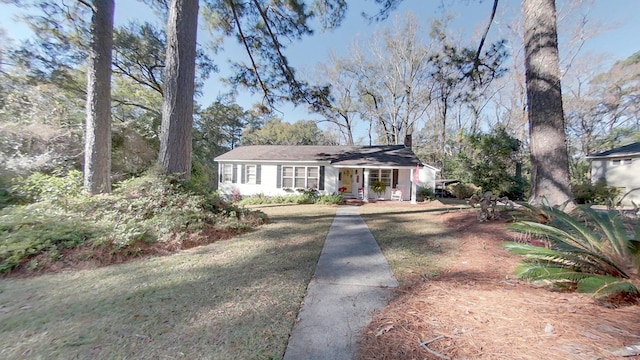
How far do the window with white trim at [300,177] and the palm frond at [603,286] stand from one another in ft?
42.8

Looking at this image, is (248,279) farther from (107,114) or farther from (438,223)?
(107,114)

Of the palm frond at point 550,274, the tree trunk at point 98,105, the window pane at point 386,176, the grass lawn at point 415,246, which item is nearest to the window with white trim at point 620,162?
the window pane at point 386,176

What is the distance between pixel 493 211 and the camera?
20.1 ft

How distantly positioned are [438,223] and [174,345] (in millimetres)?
7039

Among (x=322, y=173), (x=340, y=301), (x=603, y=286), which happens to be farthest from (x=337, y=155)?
(x=603, y=286)

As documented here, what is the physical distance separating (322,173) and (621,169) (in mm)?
19479

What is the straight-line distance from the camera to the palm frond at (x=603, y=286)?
1.88m

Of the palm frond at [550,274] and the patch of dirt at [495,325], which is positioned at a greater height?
the palm frond at [550,274]

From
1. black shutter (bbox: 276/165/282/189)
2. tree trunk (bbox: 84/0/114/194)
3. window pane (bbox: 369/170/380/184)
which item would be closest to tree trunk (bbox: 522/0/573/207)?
window pane (bbox: 369/170/380/184)

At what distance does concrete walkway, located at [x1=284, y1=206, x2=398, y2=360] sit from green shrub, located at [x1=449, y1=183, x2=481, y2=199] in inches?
543

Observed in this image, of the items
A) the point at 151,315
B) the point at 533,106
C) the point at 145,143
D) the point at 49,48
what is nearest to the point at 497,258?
the point at 533,106

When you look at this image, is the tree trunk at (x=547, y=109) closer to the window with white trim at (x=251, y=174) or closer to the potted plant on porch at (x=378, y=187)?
the potted plant on porch at (x=378, y=187)

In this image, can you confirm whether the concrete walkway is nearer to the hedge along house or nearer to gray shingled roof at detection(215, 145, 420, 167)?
gray shingled roof at detection(215, 145, 420, 167)

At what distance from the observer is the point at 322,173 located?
48.3ft
